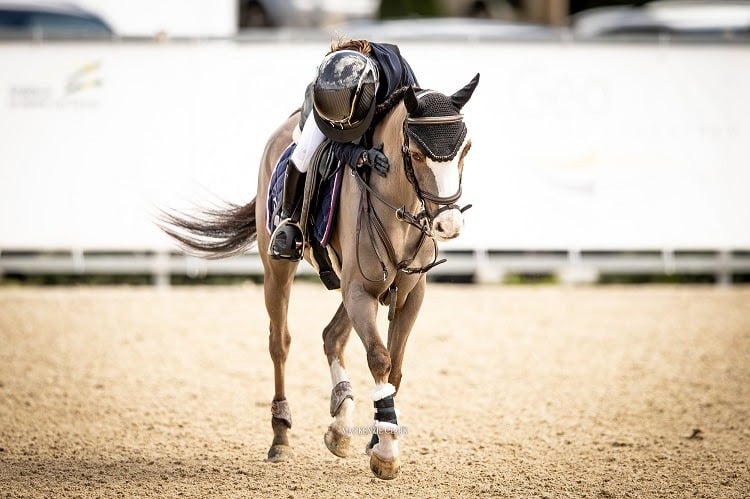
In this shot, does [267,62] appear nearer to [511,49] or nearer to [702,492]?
[511,49]

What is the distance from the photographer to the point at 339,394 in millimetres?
5898

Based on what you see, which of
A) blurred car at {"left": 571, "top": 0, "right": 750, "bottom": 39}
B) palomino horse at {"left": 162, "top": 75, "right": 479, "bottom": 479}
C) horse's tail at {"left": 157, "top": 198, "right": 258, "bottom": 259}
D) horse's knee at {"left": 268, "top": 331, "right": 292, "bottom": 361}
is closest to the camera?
palomino horse at {"left": 162, "top": 75, "right": 479, "bottom": 479}

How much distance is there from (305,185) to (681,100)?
7.88 meters

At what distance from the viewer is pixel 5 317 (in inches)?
440

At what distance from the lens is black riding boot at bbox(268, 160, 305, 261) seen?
6.01 meters

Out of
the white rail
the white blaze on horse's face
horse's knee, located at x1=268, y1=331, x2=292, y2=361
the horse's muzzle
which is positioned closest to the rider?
the white blaze on horse's face

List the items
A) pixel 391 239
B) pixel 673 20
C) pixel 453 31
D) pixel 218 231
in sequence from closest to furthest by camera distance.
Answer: pixel 391 239 < pixel 218 231 < pixel 453 31 < pixel 673 20

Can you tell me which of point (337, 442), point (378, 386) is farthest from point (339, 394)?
point (378, 386)

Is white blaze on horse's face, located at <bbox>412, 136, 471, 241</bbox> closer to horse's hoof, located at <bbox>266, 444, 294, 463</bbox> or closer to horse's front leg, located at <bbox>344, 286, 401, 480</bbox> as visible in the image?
horse's front leg, located at <bbox>344, 286, 401, 480</bbox>

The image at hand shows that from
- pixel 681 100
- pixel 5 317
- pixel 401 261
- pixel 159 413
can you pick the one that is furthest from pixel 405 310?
pixel 681 100

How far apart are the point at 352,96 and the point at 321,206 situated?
774 millimetres

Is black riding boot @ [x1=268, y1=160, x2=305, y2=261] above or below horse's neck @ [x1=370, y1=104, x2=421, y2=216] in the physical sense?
below

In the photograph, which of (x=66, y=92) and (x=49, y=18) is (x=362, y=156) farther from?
(x=49, y=18)

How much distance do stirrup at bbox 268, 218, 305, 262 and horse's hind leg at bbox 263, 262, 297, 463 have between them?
434mm
